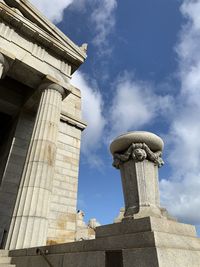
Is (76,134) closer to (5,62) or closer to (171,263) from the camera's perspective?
(5,62)

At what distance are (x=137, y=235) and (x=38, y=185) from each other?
6.46 m

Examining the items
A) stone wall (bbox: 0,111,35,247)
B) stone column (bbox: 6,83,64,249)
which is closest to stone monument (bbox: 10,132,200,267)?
stone column (bbox: 6,83,64,249)

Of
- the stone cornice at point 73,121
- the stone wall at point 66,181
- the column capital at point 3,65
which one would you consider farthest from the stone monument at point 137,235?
the stone cornice at point 73,121

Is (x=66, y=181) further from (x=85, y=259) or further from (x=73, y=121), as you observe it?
(x=85, y=259)

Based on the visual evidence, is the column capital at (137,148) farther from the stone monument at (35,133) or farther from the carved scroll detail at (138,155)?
the stone monument at (35,133)

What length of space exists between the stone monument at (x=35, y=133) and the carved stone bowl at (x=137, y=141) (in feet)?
14.6

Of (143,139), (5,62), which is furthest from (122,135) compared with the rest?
(5,62)

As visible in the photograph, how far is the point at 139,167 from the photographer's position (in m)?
6.43

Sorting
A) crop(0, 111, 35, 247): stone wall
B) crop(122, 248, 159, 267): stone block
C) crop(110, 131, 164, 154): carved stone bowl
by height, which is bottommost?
crop(122, 248, 159, 267): stone block

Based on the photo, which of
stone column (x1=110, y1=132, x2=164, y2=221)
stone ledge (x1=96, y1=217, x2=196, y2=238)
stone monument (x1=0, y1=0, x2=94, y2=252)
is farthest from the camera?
stone monument (x1=0, y1=0, x2=94, y2=252)

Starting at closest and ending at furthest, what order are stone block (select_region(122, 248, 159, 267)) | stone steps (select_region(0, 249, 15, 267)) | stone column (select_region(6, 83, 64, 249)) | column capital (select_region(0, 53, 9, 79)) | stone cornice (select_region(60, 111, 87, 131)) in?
stone block (select_region(122, 248, 159, 267)) → stone steps (select_region(0, 249, 15, 267)) → stone column (select_region(6, 83, 64, 249)) → column capital (select_region(0, 53, 9, 79)) → stone cornice (select_region(60, 111, 87, 131))

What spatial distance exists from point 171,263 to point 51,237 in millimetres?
10014

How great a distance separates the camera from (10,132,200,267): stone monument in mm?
3715

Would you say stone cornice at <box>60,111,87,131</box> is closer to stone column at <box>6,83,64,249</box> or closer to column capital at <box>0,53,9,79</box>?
stone column at <box>6,83,64,249</box>
